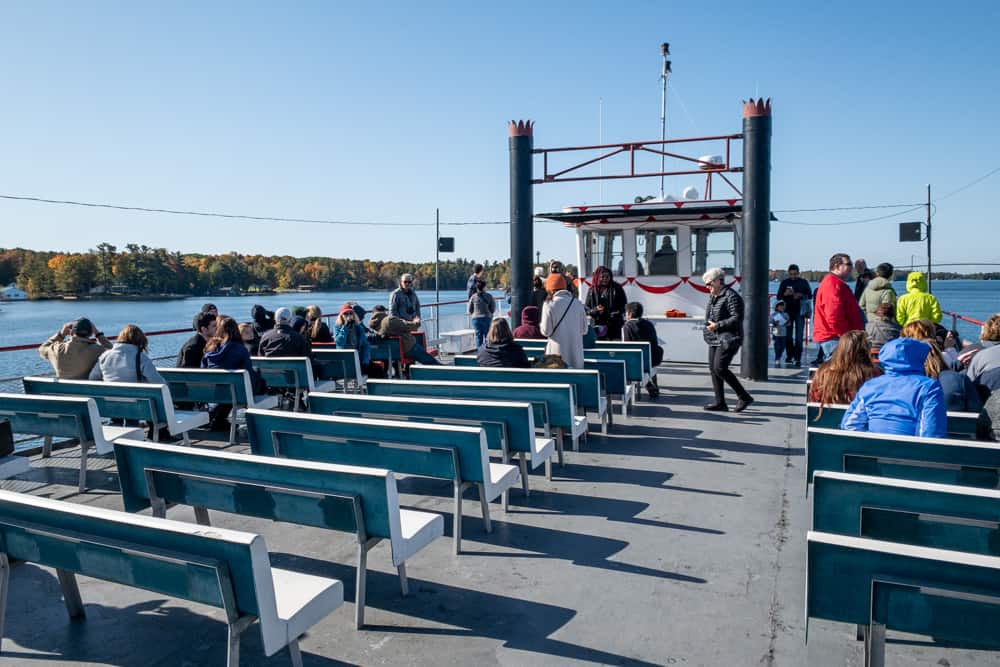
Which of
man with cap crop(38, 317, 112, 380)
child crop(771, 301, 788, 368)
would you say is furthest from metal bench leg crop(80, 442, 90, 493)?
child crop(771, 301, 788, 368)

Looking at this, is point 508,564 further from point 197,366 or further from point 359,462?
point 197,366

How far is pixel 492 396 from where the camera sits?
600 centimetres

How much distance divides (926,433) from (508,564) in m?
2.43

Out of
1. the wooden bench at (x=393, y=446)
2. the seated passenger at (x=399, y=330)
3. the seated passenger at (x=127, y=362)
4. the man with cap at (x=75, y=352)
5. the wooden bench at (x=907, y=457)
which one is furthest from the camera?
the seated passenger at (x=399, y=330)

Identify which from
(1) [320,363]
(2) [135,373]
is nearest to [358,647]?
(2) [135,373]

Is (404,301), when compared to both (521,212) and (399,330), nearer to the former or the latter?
(399,330)

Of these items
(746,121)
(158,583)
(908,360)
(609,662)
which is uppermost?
(746,121)

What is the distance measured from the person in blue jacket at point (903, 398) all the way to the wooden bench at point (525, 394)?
2152 millimetres

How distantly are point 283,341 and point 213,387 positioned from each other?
4.17 ft

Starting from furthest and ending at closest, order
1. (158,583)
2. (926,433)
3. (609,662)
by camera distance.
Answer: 1. (926,433)
2. (609,662)
3. (158,583)

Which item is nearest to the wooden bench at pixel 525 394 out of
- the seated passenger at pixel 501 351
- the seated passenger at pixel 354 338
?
the seated passenger at pixel 501 351

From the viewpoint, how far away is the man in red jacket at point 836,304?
7184 mm

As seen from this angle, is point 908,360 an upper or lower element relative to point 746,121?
lower

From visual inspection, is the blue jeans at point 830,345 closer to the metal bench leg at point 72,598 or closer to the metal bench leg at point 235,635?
the metal bench leg at point 235,635
